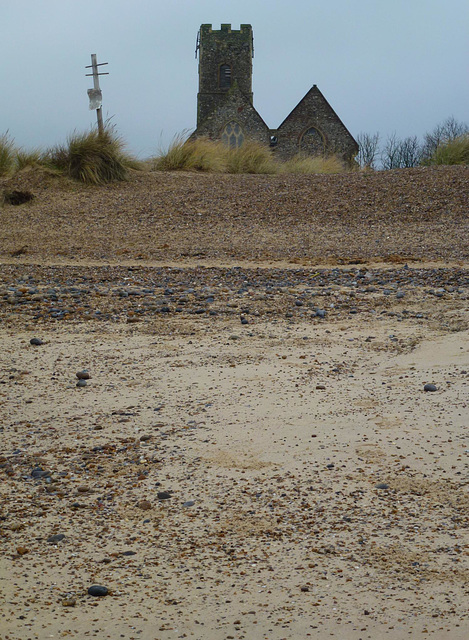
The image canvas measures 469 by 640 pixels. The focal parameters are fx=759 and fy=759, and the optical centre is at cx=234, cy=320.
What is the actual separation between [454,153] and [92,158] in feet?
25.9

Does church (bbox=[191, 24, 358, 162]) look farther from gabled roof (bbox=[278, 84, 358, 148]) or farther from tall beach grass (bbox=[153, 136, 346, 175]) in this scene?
tall beach grass (bbox=[153, 136, 346, 175])

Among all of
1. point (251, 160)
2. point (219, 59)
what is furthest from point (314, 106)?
point (251, 160)

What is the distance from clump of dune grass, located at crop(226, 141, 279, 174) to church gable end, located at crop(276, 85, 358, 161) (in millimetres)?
15880

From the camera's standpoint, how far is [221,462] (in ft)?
11.7

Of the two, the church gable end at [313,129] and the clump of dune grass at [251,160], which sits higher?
the church gable end at [313,129]

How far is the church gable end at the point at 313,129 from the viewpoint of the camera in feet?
107

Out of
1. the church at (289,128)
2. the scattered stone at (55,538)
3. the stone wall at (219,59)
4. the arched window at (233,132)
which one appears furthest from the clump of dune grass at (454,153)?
the stone wall at (219,59)

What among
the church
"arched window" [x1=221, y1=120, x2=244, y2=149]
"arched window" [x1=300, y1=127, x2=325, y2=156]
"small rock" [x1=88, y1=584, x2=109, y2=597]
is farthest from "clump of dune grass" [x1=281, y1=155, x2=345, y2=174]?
"small rock" [x1=88, y1=584, x2=109, y2=597]

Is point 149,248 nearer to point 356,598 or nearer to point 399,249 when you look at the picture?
point 399,249

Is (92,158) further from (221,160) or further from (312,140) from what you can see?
(312,140)

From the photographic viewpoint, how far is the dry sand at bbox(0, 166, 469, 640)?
249cm

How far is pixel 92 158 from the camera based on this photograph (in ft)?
49.3

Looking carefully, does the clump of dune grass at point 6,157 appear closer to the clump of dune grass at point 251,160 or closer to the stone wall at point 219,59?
the clump of dune grass at point 251,160

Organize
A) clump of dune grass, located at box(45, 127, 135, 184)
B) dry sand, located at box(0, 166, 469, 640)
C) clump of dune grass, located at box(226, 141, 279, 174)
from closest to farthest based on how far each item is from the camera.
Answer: dry sand, located at box(0, 166, 469, 640) → clump of dune grass, located at box(45, 127, 135, 184) → clump of dune grass, located at box(226, 141, 279, 174)
